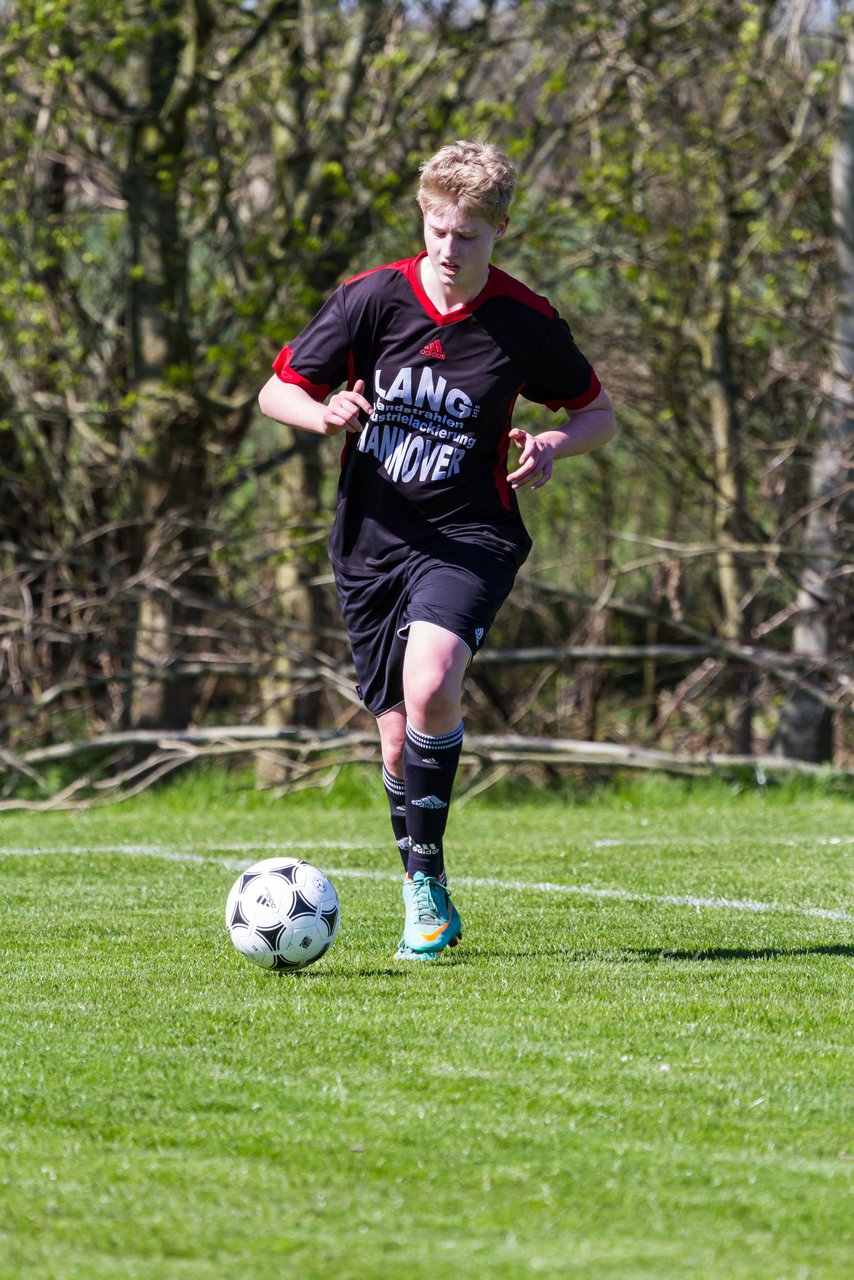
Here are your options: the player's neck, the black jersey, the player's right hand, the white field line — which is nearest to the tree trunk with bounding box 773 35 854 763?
the white field line

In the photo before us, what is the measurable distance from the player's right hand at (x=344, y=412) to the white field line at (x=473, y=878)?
2.08 meters

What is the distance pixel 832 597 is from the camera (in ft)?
35.0

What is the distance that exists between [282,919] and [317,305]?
22.2 feet

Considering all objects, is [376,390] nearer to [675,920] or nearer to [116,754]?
[675,920]

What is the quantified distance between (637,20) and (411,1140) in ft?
31.9

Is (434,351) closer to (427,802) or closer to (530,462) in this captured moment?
(530,462)

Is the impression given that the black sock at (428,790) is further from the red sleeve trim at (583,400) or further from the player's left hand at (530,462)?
the red sleeve trim at (583,400)

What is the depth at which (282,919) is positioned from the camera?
4.29m

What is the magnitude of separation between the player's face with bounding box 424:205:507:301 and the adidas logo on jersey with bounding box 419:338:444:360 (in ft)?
0.61

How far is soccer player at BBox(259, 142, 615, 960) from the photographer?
450 centimetres

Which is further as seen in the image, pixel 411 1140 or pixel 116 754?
pixel 116 754

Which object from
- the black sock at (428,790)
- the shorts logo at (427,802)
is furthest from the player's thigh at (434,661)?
the shorts logo at (427,802)

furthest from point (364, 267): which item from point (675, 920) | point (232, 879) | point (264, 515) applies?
point (675, 920)

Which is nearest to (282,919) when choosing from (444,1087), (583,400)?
(444,1087)
